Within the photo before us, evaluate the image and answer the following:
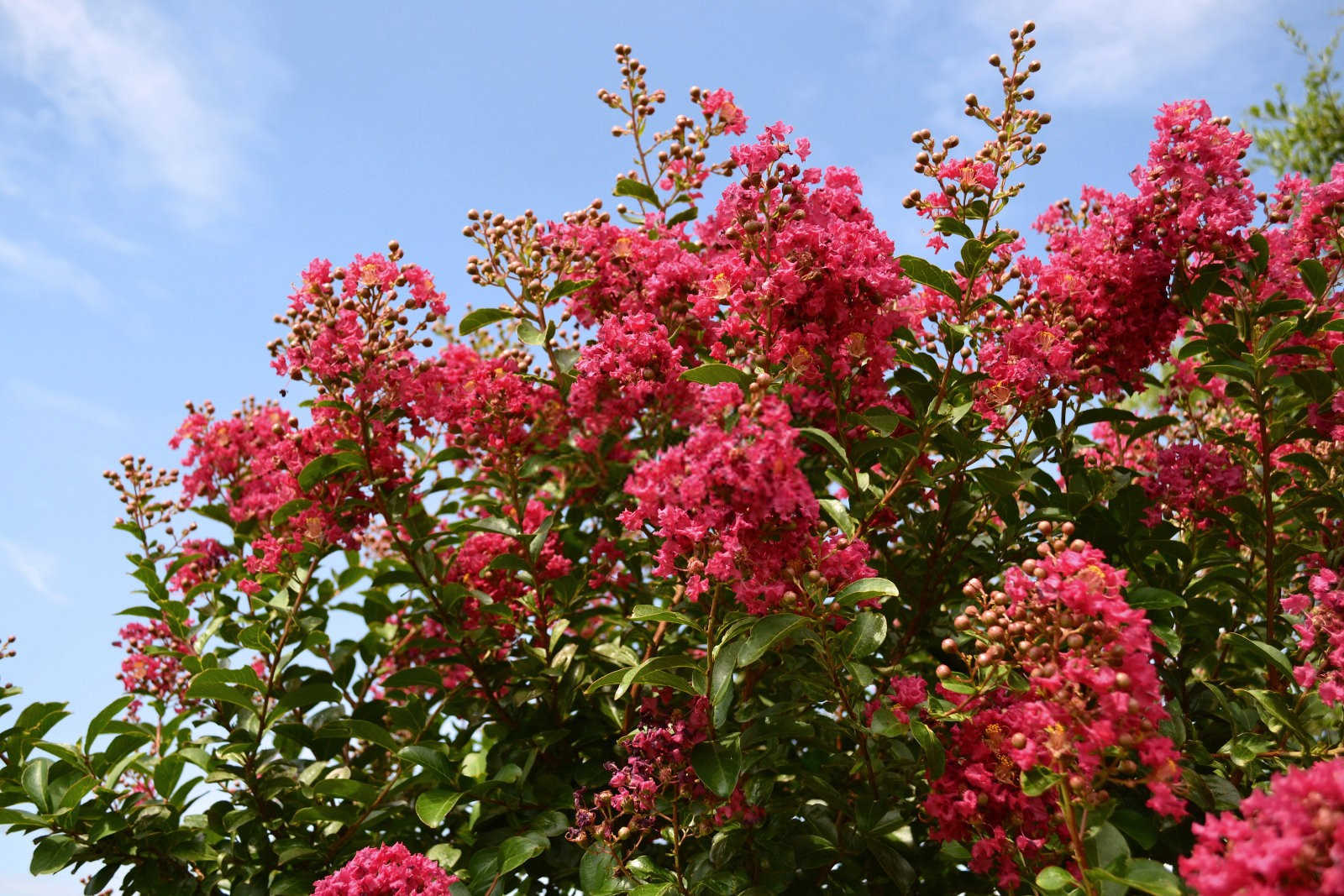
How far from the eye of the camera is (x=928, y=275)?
2.78 meters

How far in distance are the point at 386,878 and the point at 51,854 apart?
1.45m

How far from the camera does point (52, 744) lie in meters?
3.37

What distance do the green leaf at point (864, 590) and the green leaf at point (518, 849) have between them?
3.69 feet

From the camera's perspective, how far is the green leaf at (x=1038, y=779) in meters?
1.99

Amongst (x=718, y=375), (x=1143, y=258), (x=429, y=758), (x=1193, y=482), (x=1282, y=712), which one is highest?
(x=1143, y=258)

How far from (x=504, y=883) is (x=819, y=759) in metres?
1.01

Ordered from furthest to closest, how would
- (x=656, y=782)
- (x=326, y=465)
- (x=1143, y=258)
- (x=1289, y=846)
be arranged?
(x=326, y=465) → (x=1143, y=258) → (x=656, y=782) → (x=1289, y=846)

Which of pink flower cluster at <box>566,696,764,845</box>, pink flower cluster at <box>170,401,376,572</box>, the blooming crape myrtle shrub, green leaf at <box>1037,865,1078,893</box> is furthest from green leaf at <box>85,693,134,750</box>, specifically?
green leaf at <box>1037,865,1078,893</box>

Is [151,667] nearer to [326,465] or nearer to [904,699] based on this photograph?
[326,465]

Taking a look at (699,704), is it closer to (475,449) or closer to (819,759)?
(819,759)

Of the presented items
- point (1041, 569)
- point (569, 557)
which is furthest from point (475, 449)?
point (1041, 569)

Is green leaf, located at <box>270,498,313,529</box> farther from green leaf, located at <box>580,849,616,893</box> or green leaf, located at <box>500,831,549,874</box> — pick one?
green leaf, located at <box>580,849,616,893</box>

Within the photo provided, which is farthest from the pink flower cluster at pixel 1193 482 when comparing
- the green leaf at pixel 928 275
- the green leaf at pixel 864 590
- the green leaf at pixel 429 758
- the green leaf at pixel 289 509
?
the green leaf at pixel 289 509

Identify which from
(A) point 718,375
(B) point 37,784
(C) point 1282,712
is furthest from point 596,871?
(B) point 37,784
